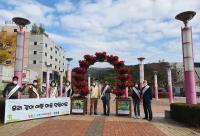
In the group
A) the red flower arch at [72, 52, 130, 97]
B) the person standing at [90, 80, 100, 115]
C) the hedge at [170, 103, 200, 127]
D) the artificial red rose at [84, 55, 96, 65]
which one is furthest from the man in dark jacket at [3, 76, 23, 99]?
the hedge at [170, 103, 200, 127]

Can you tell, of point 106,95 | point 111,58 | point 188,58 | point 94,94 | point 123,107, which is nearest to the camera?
point 188,58

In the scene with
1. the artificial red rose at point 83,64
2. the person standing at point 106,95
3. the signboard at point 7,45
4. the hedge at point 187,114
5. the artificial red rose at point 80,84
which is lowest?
the hedge at point 187,114

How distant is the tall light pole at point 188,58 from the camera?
12312mm

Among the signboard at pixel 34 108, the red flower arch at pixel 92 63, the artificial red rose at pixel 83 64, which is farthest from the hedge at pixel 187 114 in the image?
the signboard at pixel 34 108

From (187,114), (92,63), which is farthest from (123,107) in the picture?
(187,114)

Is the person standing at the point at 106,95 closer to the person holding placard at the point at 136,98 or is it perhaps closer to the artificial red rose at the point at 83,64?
the person holding placard at the point at 136,98

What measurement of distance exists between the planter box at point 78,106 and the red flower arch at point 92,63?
43 cm

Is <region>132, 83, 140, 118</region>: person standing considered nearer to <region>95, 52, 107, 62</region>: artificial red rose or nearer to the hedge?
the hedge

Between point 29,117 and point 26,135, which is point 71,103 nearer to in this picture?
point 29,117

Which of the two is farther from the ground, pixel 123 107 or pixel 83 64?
pixel 83 64

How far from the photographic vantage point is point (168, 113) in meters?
13.8

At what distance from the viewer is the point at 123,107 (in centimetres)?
1425

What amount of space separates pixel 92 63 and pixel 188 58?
227 inches

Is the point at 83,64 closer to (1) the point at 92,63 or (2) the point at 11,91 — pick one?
(1) the point at 92,63
